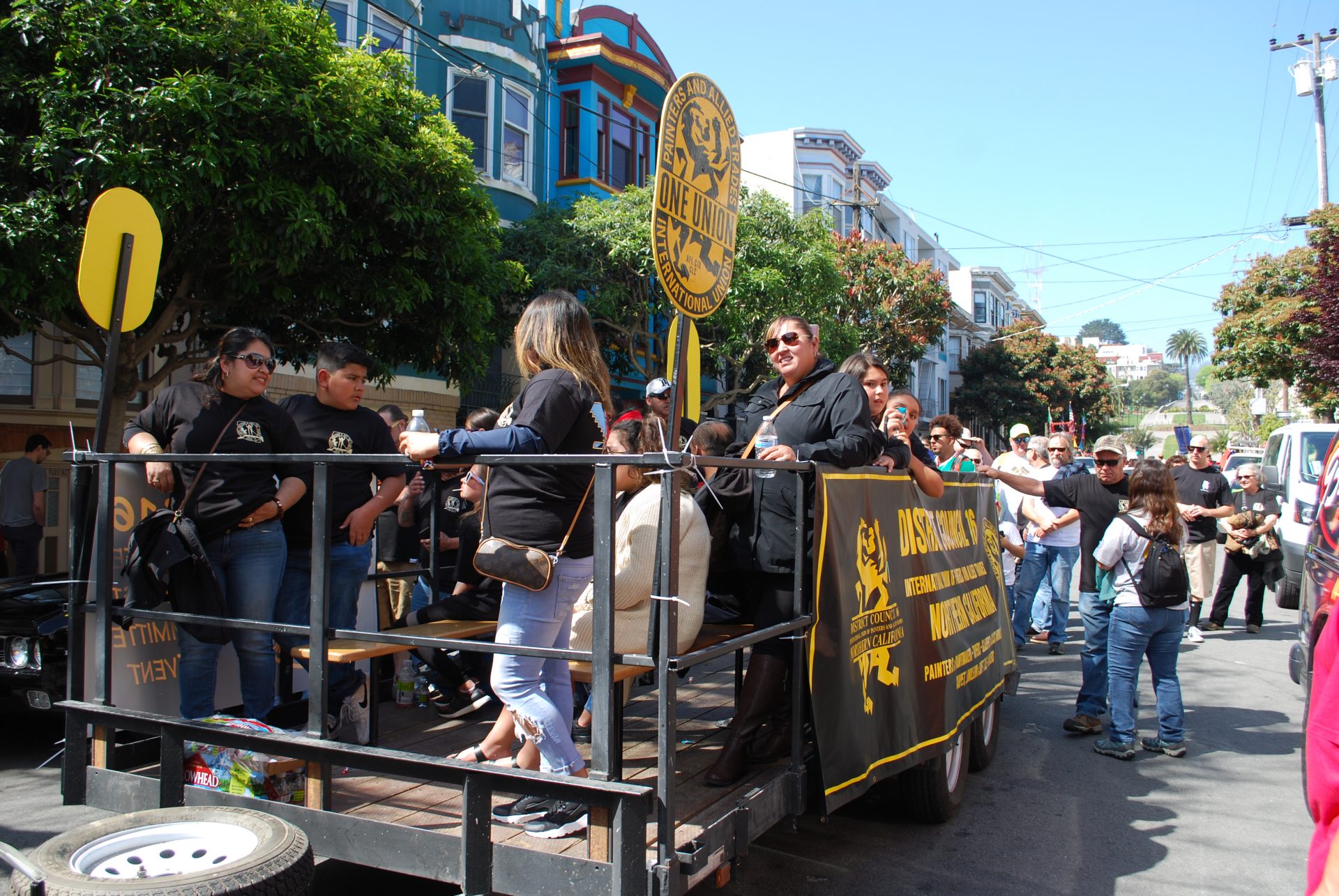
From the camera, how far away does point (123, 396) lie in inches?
356

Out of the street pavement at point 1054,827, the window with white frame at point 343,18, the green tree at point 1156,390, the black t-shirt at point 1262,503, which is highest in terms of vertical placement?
the green tree at point 1156,390

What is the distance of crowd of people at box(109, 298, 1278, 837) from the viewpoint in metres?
3.32

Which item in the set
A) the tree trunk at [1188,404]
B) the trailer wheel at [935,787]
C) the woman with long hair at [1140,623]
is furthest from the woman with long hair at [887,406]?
the tree trunk at [1188,404]

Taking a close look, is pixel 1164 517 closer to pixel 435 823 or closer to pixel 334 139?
pixel 435 823

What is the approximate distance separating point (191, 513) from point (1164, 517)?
534 cm

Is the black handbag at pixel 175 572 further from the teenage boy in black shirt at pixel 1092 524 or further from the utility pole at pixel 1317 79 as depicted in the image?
the utility pole at pixel 1317 79

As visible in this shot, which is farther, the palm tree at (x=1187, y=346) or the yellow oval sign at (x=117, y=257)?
the palm tree at (x=1187, y=346)

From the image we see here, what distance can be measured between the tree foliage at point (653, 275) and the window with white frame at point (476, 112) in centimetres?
149

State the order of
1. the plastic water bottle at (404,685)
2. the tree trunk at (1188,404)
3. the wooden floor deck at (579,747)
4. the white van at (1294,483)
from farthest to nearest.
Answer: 1. the tree trunk at (1188,404)
2. the white van at (1294,483)
3. the plastic water bottle at (404,685)
4. the wooden floor deck at (579,747)

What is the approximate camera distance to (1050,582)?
990 centimetres

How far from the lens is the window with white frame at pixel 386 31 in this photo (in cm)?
1645

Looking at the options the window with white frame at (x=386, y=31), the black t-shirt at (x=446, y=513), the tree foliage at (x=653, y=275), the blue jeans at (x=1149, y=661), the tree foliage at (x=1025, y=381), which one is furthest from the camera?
the tree foliage at (x=1025, y=381)

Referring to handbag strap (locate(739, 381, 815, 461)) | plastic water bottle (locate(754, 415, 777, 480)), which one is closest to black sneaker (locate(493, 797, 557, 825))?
plastic water bottle (locate(754, 415, 777, 480))

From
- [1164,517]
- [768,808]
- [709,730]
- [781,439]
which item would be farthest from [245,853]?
[1164,517]
